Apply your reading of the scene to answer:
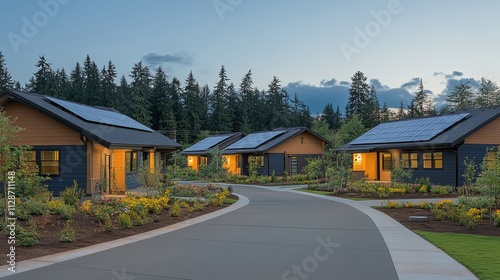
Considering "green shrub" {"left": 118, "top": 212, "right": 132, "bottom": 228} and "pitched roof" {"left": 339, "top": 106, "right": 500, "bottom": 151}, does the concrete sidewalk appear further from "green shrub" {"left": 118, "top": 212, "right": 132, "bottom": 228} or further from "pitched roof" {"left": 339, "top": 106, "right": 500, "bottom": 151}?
Answer: "pitched roof" {"left": 339, "top": 106, "right": 500, "bottom": 151}

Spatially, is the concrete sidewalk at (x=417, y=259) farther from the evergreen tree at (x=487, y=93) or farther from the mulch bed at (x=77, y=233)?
the evergreen tree at (x=487, y=93)

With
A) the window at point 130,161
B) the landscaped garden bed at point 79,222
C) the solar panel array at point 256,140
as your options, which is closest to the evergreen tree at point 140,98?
the solar panel array at point 256,140

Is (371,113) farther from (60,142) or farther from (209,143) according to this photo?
(60,142)

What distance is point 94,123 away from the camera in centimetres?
2466

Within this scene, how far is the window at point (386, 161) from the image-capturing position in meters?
36.5

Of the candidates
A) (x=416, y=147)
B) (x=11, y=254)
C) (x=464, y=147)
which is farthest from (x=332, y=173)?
(x=11, y=254)

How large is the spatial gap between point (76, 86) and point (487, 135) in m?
76.9

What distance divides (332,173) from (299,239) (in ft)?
63.3

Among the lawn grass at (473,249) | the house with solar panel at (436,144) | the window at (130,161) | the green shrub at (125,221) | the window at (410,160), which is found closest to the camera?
the lawn grass at (473,249)

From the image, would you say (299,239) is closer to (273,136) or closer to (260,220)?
(260,220)

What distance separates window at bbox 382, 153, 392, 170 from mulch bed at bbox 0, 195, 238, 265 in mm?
25298

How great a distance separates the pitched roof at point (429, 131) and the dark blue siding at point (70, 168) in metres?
21.0

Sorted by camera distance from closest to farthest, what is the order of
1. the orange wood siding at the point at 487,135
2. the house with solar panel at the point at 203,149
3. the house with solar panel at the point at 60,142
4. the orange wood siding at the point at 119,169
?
the house with solar panel at the point at 60,142 < the orange wood siding at the point at 119,169 < the orange wood siding at the point at 487,135 < the house with solar panel at the point at 203,149

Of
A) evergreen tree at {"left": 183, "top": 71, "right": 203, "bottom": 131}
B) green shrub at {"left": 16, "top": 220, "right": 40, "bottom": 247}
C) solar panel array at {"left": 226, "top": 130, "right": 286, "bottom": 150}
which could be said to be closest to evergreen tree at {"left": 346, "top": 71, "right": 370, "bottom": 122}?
evergreen tree at {"left": 183, "top": 71, "right": 203, "bottom": 131}
